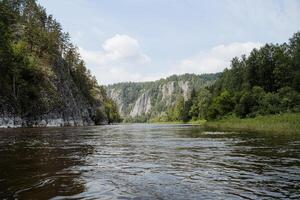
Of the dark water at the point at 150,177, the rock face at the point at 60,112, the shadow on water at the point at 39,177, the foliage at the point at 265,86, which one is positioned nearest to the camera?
the dark water at the point at 150,177

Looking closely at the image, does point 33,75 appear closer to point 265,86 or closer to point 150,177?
point 265,86

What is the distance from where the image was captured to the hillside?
3137 inches

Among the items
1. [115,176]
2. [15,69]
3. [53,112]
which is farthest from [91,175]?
[53,112]

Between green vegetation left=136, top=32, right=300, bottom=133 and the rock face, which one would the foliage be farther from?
the rock face

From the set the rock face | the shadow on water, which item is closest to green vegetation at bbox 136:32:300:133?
the rock face

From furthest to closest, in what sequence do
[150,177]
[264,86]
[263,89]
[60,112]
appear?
1. [264,86]
2. [263,89]
3. [60,112]
4. [150,177]

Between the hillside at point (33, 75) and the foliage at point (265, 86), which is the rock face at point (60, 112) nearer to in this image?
the hillside at point (33, 75)

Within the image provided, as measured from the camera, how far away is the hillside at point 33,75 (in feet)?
261

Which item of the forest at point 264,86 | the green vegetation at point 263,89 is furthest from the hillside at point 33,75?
the forest at point 264,86

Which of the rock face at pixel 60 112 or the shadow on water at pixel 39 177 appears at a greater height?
the rock face at pixel 60 112

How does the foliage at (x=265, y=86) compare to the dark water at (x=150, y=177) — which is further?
the foliage at (x=265, y=86)

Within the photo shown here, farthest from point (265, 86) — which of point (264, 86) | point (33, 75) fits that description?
point (33, 75)

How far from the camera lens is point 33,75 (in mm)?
93688

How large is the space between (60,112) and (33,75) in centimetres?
1225
